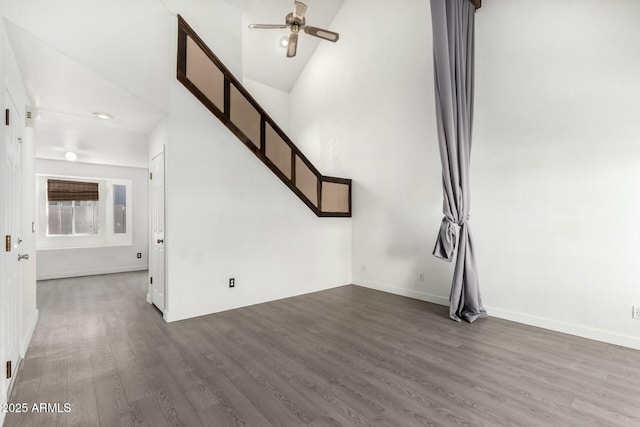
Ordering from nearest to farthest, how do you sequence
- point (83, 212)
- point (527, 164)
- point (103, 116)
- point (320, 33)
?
1. point (527, 164)
2. point (103, 116)
3. point (320, 33)
4. point (83, 212)

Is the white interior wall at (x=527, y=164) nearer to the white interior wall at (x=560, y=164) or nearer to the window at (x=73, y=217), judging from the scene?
the white interior wall at (x=560, y=164)

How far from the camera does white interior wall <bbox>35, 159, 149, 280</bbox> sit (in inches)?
254

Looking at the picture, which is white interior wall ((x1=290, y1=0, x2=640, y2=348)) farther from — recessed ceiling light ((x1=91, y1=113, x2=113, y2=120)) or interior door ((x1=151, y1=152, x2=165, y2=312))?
recessed ceiling light ((x1=91, y1=113, x2=113, y2=120))

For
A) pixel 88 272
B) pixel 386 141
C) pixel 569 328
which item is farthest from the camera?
pixel 88 272

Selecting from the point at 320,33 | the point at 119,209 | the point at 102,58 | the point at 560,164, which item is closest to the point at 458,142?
the point at 560,164

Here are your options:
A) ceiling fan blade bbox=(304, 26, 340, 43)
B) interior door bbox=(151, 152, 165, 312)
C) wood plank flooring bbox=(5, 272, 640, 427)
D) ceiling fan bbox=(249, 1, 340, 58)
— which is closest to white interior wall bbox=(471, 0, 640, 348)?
wood plank flooring bbox=(5, 272, 640, 427)

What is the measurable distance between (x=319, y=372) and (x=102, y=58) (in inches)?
141

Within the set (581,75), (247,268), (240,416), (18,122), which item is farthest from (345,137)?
(240,416)

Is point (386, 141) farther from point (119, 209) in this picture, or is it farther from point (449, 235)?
point (119, 209)

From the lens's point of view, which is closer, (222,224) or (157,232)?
(222,224)

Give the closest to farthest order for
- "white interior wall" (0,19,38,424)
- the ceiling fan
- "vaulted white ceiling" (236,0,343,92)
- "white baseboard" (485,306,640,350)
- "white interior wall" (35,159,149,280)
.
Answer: "white interior wall" (0,19,38,424), "white baseboard" (485,306,640,350), the ceiling fan, "vaulted white ceiling" (236,0,343,92), "white interior wall" (35,159,149,280)

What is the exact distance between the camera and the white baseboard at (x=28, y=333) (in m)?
2.88

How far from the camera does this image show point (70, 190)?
682cm

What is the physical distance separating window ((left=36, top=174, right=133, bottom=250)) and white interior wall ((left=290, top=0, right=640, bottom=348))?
5.63 meters
